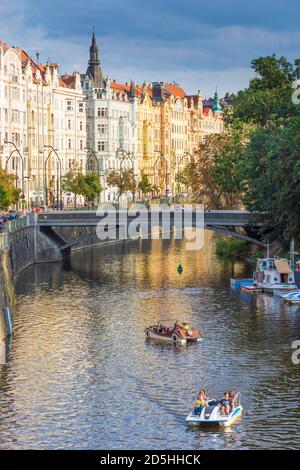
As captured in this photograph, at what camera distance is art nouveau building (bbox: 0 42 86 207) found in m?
155

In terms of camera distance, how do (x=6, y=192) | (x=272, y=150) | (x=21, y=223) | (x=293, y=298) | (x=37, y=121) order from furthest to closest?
1. (x=37, y=121)
2. (x=6, y=192)
3. (x=21, y=223)
4. (x=272, y=150)
5. (x=293, y=298)

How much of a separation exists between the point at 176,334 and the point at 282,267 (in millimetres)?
25610

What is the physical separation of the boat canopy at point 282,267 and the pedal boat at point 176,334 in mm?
23218

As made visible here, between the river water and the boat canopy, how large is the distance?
414 centimetres

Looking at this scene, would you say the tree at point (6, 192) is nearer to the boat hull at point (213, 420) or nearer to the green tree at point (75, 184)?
the green tree at point (75, 184)

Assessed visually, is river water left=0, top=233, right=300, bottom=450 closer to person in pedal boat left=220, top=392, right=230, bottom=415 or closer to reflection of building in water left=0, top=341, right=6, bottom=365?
reflection of building in water left=0, top=341, right=6, bottom=365

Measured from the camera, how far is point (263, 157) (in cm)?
11012

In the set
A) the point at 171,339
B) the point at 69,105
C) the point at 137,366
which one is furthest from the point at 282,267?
the point at 69,105

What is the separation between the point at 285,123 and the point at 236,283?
2410 centimetres

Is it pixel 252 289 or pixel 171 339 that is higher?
pixel 252 289

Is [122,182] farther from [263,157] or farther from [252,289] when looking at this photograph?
[252,289]

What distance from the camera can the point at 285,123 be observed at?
396ft

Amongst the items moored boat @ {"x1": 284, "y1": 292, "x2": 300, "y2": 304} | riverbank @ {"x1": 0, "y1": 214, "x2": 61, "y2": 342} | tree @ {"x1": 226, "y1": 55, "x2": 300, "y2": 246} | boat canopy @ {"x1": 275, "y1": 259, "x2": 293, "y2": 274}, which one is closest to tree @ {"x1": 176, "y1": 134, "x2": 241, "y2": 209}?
tree @ {"x1": 226, "y1": 55, "x2": 300, "y2": 246}

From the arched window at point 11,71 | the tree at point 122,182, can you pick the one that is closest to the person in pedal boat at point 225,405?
the arched window at point 11,71
